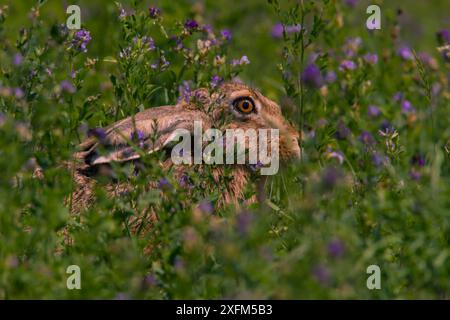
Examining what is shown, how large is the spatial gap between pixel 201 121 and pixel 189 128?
0.11 meters

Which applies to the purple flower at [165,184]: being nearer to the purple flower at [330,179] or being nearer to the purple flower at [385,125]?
the purple flower at [330,179]

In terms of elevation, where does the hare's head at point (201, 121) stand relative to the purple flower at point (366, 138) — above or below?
above

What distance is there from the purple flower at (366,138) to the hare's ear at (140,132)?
1.14 meters

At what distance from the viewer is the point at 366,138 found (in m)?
4.99

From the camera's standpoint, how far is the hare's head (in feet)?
19.1

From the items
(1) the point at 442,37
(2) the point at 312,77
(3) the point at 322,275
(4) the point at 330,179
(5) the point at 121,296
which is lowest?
(5) the point at 121,296

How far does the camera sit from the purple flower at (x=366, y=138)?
5.00m

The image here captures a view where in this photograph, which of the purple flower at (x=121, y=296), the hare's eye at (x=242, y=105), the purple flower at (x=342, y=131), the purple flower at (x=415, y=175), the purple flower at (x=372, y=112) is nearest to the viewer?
the purple flower at (x=121, y=296)

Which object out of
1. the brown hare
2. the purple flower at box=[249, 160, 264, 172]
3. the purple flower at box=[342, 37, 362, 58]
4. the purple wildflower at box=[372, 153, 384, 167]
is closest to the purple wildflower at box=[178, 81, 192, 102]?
the brown hare

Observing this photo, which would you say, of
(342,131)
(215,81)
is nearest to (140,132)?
(215,81)

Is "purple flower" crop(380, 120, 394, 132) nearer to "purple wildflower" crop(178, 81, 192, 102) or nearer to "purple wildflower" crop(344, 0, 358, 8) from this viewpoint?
"purple wildflower" crop(344, 0, 358, 8)

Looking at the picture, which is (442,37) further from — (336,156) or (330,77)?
(336,156)

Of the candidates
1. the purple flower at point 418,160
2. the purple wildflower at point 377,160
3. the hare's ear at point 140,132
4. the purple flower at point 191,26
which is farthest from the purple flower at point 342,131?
the purple flower at point 191,26
